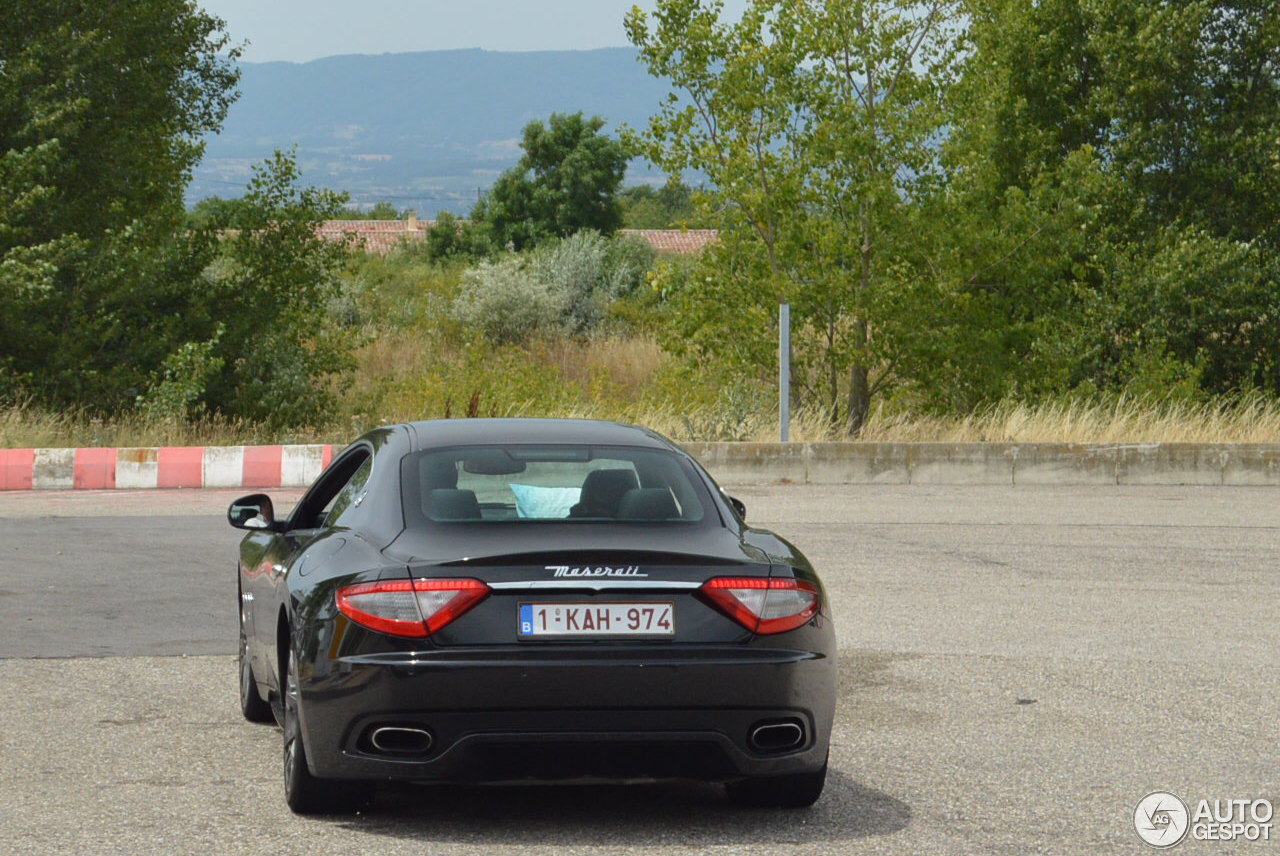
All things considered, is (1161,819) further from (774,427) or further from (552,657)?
(774,427)

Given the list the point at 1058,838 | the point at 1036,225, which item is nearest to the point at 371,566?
the point at 1058,838

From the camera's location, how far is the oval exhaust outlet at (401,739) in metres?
5.37

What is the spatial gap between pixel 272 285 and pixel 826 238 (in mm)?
7996

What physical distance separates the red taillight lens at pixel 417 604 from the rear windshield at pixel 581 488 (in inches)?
15.7

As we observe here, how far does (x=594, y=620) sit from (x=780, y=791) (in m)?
1.00

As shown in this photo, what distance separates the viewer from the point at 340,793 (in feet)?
18.8

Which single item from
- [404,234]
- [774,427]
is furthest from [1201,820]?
[404,234]

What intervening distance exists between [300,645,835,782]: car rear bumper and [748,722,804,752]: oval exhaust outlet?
2 centimetres

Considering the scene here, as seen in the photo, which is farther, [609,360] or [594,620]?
[609,360]

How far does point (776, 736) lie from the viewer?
5605mm

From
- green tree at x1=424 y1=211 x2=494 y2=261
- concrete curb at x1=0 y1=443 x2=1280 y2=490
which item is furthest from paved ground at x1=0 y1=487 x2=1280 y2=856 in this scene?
green tree at x1=424 y1=211 x2=494 y2=261

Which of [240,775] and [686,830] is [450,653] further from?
[240,775]

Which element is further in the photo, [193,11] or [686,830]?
[193,11]

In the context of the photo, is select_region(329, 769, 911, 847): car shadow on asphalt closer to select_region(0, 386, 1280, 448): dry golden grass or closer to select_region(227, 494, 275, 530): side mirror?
select_region(227, 494, 275, 530): side mirror
